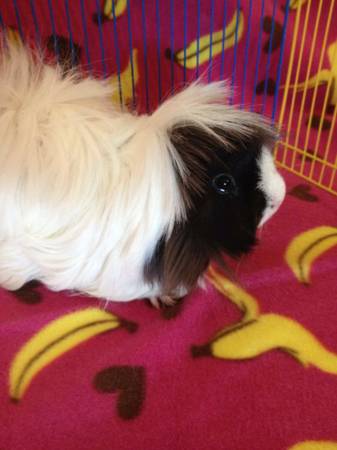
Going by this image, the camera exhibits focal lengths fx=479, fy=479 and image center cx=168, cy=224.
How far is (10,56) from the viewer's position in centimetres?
83

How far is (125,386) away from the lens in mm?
689

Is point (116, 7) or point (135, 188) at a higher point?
point (116, 7)

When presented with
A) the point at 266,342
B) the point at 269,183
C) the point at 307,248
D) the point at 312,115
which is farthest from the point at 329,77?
the point at 266,342

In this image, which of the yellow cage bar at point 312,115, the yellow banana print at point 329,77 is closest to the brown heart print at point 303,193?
the yellow cage bar at point 312,115

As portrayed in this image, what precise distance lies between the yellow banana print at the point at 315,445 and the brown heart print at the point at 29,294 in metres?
0.45

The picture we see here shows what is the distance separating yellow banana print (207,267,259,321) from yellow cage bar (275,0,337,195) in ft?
1.19

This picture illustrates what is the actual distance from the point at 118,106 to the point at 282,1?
2.50ft

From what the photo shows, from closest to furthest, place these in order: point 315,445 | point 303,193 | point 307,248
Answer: point 315,445 → point 307,248 → point 303,193

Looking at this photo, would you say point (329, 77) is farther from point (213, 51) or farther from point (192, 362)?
point (192, 362)

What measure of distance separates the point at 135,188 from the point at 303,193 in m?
0.53

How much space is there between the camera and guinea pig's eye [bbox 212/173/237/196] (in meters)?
0.67

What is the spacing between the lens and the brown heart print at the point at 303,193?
3.44 ft

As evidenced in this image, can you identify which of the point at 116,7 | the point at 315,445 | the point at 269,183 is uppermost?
the point at 116,7

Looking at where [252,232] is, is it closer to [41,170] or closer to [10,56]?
[41,170]
